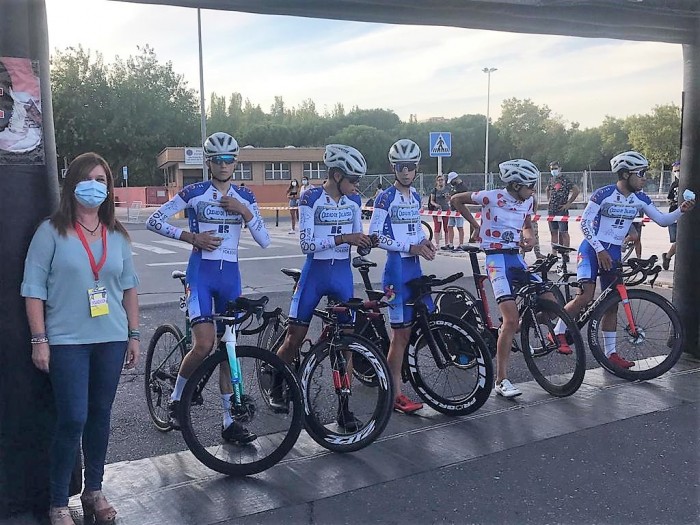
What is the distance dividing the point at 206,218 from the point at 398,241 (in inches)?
58.4

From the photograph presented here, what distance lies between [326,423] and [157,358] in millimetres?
1326

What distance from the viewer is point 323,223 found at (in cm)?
493

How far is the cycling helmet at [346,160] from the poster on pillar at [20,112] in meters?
1.98

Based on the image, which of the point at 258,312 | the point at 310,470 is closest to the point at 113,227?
the point at 258,312

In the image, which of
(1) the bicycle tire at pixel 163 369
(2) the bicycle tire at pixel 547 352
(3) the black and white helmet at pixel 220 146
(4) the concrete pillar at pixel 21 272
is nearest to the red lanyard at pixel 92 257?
(4) the concrete pillar at pixel 21 272

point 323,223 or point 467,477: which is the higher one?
point 323,223

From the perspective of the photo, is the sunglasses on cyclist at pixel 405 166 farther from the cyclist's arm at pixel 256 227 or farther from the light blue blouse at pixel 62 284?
the light blue blouse at pixel 62 284

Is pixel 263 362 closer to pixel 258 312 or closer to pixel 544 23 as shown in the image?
pixel 258 312

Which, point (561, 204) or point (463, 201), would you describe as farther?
point (561, 204)

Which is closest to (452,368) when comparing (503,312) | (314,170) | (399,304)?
(399,304)

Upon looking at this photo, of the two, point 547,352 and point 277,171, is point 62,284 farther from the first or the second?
point 277,171

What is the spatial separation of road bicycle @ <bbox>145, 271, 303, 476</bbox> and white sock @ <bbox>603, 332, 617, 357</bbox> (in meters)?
3.22

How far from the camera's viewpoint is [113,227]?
3508 mm

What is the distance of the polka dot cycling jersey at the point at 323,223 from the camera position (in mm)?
4848
